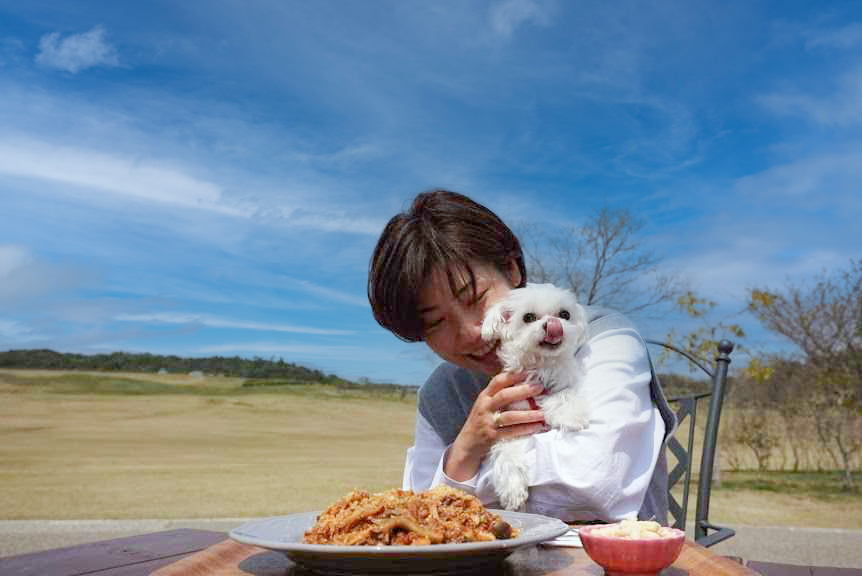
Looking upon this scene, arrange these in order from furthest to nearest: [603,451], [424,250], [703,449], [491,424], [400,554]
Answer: [703,449] < [424,250] < [491,424] < [603,451] < [400,554]

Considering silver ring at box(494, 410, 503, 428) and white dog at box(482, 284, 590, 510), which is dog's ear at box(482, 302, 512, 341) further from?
silver ring at box(494, 410, 503, 428)

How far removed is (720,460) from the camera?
10422mm

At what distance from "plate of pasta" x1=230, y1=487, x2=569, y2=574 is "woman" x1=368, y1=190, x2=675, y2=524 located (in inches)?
11.4

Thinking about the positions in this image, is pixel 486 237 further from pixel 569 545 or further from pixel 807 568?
pixel 807 568

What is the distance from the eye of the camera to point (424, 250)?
1978mm

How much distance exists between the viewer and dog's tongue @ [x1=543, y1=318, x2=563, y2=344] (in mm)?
1930

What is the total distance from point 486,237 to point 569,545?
2.61 feet

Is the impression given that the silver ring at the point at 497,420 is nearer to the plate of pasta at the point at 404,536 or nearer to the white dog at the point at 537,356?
the white dog at the point at 537,356

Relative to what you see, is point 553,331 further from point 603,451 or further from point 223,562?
point 223,562

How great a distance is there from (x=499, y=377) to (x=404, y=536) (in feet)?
2.31

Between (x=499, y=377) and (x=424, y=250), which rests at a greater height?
(x=424, y=250)

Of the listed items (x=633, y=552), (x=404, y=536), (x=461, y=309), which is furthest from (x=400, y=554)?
(x=461, y=309)

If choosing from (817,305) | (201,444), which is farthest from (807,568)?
(201,444)

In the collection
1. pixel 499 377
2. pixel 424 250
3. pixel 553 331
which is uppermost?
pixel 424 250
